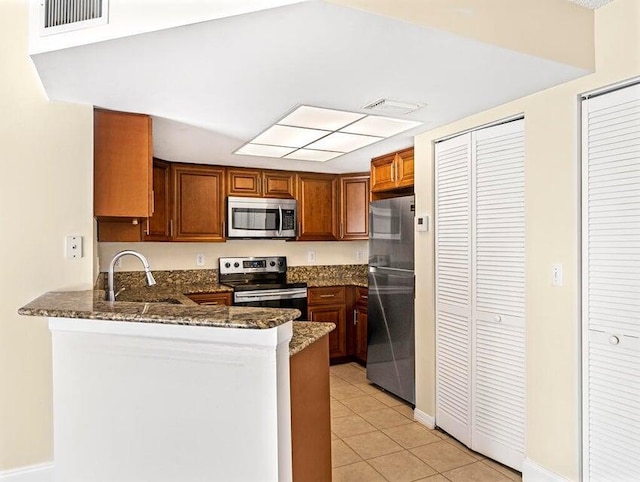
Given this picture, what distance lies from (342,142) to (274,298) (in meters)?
1.83

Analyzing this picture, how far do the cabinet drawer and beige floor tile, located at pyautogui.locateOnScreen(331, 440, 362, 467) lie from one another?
1.89m

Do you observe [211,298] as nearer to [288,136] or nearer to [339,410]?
[339,410]

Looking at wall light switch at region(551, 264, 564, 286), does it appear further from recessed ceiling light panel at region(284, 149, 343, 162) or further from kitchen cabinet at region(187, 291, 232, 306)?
kitchen cabinet at region(187, 291, 232, 306)

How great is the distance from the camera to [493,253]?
2672 mm

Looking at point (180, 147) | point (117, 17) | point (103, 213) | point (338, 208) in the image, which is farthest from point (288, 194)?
point (117, 17)

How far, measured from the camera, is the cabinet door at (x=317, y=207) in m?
4.93

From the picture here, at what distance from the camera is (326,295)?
4754 mm

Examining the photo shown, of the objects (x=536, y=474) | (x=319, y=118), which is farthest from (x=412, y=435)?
(x=319, y=118)

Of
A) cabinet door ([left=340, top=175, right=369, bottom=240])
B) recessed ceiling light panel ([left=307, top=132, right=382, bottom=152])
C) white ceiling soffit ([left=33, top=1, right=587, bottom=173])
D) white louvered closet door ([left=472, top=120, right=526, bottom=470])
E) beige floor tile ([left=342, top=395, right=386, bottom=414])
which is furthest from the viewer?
cabinet door ([left=340, top=175, right=369, bottom=240])

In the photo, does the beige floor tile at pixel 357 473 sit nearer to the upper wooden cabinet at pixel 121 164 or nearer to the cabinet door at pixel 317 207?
the upper wooden cabinet at pixel 121 164

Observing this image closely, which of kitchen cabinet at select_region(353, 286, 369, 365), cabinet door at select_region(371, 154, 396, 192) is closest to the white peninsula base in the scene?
cabinet door at select_region(371, 154, 396, 192)

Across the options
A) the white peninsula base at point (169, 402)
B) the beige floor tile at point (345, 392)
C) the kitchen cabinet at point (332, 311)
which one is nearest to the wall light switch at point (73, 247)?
the white peninsula base at point (169, 402)

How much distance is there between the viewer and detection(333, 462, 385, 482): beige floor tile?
249cm

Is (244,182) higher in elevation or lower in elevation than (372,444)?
higher
